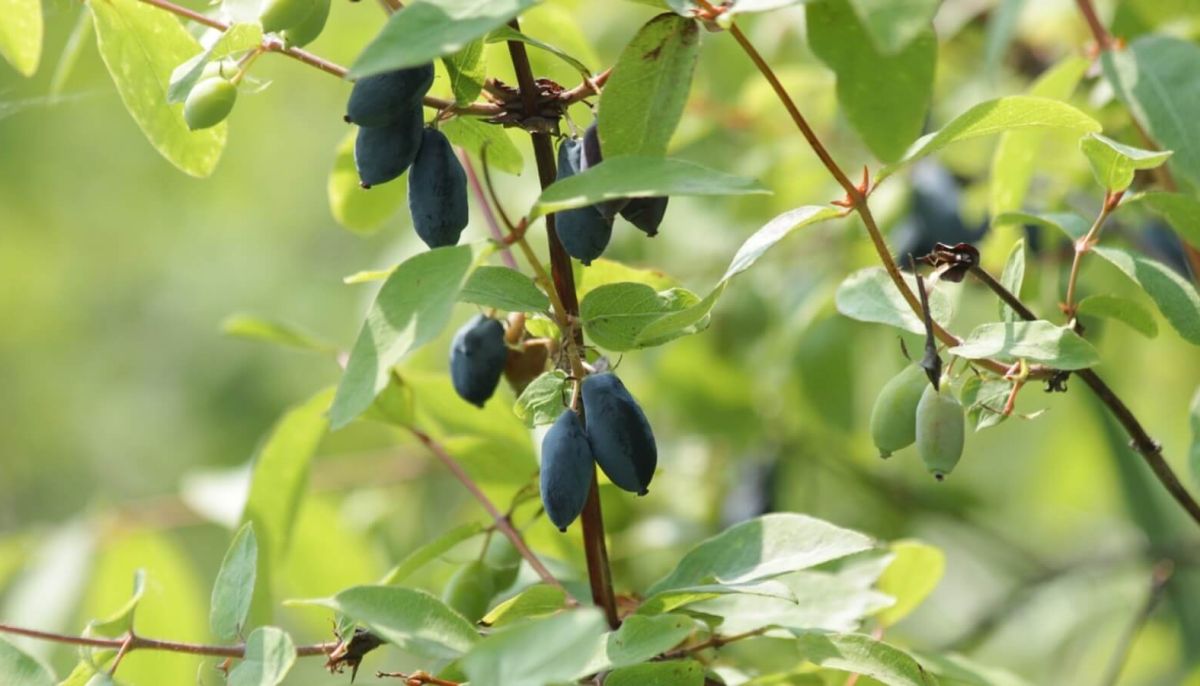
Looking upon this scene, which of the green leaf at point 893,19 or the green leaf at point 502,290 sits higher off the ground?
the green leaf at point 893,19

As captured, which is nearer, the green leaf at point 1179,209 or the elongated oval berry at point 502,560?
the green leaf at point 1179,209

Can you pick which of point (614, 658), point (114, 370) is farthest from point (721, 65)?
point (114, 370)

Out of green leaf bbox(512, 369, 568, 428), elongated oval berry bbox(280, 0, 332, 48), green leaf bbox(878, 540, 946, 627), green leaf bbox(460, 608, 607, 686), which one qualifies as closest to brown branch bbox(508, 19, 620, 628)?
green leaf bbox(512, 369, 568, 428)

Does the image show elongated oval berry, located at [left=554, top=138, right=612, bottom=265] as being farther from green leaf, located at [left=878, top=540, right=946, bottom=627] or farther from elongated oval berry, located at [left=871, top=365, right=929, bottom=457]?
green leaf, located at [left=878, top=540, right=946, bottom=627]

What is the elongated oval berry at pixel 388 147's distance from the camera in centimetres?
87

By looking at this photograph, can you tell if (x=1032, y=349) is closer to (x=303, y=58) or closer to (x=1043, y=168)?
(x=303, y=58)

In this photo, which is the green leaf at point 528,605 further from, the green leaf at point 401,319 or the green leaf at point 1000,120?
the green leaf at point 1000,120

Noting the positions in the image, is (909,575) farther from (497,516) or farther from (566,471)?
(566,471)

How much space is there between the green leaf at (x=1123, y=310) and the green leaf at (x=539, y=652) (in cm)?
53

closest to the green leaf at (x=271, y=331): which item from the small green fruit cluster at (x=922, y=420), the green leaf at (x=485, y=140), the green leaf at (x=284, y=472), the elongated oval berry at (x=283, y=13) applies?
the green leaf at (x=284, y=472)

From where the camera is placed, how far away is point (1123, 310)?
1.04m

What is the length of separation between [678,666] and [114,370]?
143 inches

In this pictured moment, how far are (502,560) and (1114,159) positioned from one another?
57cm

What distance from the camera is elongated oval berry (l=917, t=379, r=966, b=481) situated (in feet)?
2.92
